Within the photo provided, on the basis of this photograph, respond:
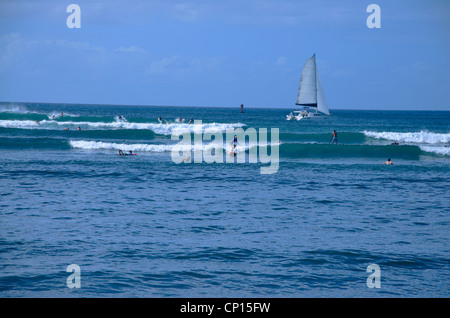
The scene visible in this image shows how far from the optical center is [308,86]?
74562mm

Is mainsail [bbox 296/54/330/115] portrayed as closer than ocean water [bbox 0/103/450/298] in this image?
No

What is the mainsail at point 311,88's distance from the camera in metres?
73.6

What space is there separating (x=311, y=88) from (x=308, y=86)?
2.28 ft

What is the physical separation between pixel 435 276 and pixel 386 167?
2155 cm

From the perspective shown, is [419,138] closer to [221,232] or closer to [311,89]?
[311,89]

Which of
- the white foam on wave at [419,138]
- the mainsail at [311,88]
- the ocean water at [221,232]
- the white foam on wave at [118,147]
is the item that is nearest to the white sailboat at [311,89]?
the mainsail at [311,88]

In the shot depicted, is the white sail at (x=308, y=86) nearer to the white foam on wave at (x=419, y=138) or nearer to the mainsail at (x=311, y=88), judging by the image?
the mainsail at (x=311, y=88)

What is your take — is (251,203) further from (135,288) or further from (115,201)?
(135,288)

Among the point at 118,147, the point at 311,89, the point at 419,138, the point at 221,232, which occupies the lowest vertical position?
the point at 221,232

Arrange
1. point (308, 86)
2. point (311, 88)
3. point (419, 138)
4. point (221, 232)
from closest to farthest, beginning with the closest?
point (221, 232), point (419, 138), point (308, 86), point (311, 88)

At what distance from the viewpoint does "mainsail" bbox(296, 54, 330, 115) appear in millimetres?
73562

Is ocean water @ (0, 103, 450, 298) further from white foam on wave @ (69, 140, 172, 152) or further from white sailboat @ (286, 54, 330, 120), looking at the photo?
white sailboat @ (286, 54, 330, 120)

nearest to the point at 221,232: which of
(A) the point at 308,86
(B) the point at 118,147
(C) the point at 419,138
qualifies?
(B) the point at 118,147

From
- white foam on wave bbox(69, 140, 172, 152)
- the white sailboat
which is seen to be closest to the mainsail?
the white sailboat
